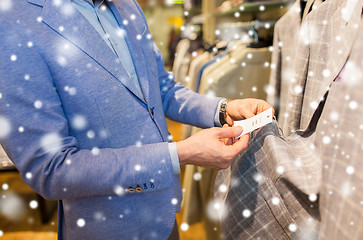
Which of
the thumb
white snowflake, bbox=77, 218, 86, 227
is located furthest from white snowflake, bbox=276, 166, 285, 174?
white snowflake, bbox=77, 218, 86, 227

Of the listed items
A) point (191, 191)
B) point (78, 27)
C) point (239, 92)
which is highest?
point (78, 27)

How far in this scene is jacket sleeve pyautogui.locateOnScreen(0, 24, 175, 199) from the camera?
54cm

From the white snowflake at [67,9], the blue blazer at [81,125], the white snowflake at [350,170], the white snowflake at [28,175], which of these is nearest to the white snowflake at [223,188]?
the blue blazer at [81,125]

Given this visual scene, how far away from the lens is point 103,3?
0.73 meters

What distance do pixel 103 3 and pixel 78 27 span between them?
15 cm

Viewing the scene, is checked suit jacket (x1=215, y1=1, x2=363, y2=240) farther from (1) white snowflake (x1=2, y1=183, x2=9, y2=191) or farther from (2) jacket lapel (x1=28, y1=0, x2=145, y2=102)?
(1) white snowflake (x1=2, y1=183, x2=9, y2=191)

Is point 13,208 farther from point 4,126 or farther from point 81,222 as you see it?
point 4,126

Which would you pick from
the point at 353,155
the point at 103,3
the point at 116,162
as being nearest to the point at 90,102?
the point at 116,162

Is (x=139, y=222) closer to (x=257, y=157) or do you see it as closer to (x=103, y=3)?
(x=257, y=157)

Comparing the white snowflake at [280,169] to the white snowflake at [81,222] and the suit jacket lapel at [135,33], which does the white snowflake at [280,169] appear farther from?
the white snowflake at [81,222]

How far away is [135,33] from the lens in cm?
79

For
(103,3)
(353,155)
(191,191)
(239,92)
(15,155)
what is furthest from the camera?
(191,191)

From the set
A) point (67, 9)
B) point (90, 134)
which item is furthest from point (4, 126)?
point (67, 9)

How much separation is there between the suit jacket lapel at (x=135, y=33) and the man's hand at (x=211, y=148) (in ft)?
0.63
